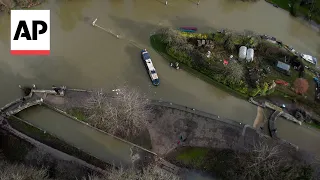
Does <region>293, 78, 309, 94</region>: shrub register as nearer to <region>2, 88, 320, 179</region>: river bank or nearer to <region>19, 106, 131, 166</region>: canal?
<region>2, 88, 320, 179</region>: river bank

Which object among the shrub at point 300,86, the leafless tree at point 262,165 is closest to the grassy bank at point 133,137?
the leafless tree at point 262,165

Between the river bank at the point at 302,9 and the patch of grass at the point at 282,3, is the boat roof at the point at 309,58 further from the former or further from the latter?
the patch of grass at the point at 282,3

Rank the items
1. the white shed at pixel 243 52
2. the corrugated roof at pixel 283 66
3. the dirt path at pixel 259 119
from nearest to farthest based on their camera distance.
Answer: the dirt path at pixel 259 119, the corrugated roof at pixel 283 66, the white shed at pixel 243 52

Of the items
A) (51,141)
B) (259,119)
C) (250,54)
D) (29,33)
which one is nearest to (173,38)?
(250,54)

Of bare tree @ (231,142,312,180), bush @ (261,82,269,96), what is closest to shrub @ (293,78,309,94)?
bush @ (261,82,269,96)

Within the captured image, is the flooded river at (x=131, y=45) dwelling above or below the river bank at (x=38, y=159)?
above

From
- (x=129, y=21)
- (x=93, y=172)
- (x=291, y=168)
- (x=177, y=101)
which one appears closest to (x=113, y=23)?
(x=129, y=21)

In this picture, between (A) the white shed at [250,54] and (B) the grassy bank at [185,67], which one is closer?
(B) the grassy bank at [185,67]

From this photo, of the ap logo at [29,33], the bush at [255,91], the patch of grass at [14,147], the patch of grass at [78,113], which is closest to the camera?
the patch of grass at [14,147]
